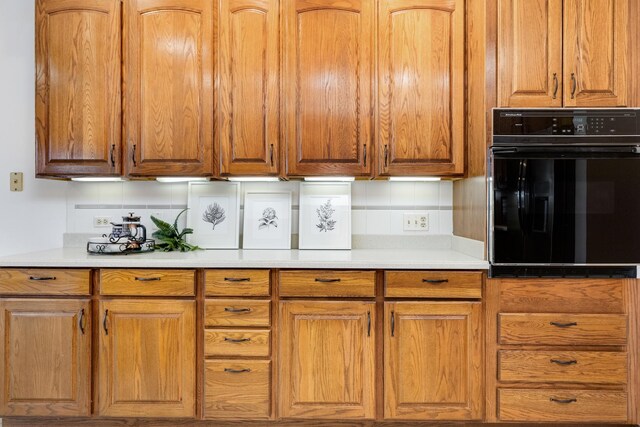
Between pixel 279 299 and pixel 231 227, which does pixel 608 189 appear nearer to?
pixel 279 299

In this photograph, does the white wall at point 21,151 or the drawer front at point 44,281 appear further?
the white wall at point 21,151

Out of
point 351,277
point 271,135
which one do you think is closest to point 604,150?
point 351,277

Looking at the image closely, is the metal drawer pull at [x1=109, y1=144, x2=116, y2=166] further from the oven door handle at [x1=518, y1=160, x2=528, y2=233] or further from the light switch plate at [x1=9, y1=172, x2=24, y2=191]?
the oven door handle at [x1=518, y1=160, x2=528, y2=233]

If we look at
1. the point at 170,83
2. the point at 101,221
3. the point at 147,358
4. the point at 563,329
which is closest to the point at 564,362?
the point at 563,329

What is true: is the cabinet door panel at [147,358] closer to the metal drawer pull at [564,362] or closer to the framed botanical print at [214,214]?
the framed botanical print at [214,214]

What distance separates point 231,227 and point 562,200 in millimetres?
1734

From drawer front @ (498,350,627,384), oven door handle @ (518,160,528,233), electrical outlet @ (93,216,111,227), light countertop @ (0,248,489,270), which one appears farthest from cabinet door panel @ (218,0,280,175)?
drawer front @ (498,350,627,384)

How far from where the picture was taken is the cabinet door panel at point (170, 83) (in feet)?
7.06

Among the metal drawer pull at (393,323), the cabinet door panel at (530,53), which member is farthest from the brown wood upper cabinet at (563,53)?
the metal drawer pull at (393,323)

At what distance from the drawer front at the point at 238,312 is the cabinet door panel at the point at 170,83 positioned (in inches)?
28.0

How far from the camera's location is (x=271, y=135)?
7.06 feet

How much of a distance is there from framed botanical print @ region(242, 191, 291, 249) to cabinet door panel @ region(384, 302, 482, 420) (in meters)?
0.83

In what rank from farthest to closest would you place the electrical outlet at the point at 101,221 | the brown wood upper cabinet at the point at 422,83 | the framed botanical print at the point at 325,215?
the electrical outlet at the point at 101,221 < the framed botanical print at the point at 325,215 < the brown wood upper cabinet at the point at 422,83

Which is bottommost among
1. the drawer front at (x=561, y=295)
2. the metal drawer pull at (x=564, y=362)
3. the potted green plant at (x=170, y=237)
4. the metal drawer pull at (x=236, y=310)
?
the metal drawer pull at (x=564, y=362)
